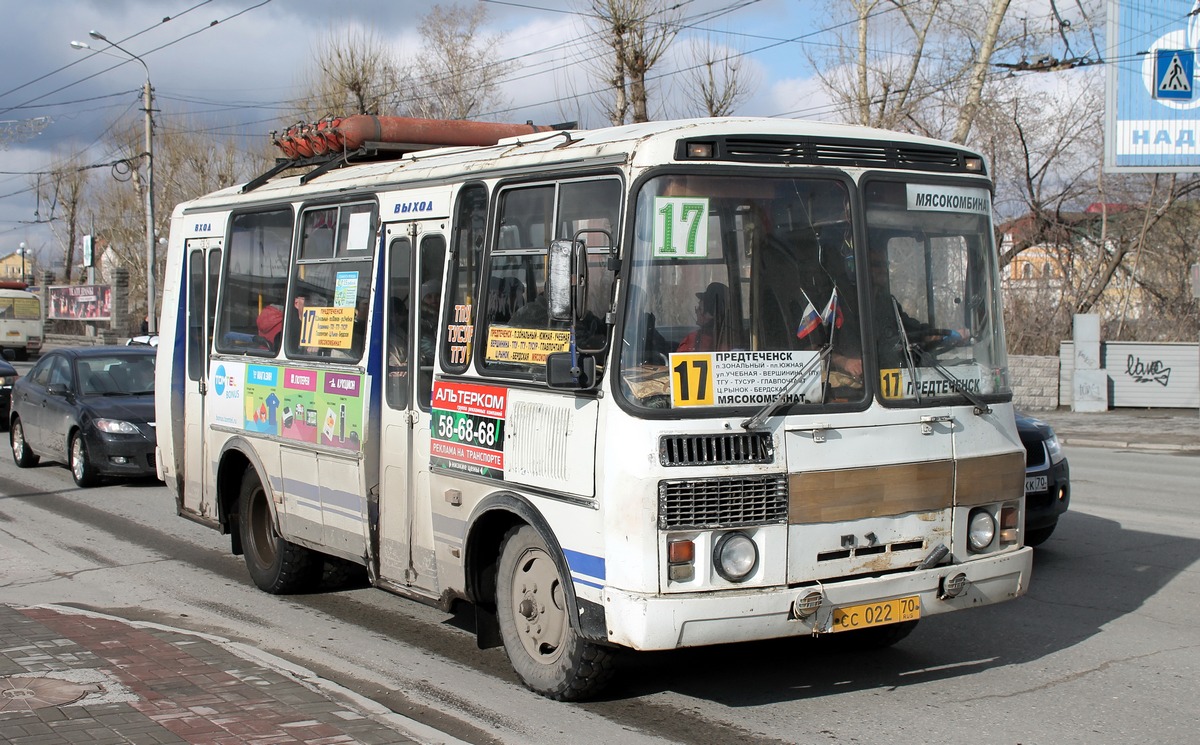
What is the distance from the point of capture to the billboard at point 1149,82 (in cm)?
2856

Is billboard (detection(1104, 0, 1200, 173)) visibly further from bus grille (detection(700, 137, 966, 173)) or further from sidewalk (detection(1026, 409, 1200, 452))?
bus grille (detection(700, 137, 966, 173))

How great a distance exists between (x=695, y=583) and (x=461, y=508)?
1767 millimetres

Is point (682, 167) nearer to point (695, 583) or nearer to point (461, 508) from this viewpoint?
point (695, 583)

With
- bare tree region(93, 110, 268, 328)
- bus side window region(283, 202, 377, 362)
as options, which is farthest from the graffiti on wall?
bare tree region(93, 110, 268, 328)

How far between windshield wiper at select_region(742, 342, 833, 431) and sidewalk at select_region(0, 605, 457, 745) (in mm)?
1972

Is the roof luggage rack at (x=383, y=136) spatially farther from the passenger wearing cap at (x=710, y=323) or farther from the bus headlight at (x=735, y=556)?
the bus headlight at (x=735, y=556)

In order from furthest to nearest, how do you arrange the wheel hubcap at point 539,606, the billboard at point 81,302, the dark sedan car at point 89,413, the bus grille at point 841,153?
1. the billboard at point 81,302
2. the dark sedan car at point 89,413
3. the wheel hubcap at point 539,606
4. the bus grille at point 841,153

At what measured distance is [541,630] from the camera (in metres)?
6.36

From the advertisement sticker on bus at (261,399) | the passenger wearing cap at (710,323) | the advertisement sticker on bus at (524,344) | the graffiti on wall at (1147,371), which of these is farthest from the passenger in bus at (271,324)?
the graffiti on wall at (1147,371)

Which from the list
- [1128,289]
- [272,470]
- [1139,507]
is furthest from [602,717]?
[1128,289]

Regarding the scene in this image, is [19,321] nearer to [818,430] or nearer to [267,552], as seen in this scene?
[267,552]

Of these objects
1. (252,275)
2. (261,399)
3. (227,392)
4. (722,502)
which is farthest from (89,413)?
(722,502)

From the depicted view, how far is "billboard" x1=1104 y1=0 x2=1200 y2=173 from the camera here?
93.7 feet

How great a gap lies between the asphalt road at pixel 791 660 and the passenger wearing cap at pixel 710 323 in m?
1.82
